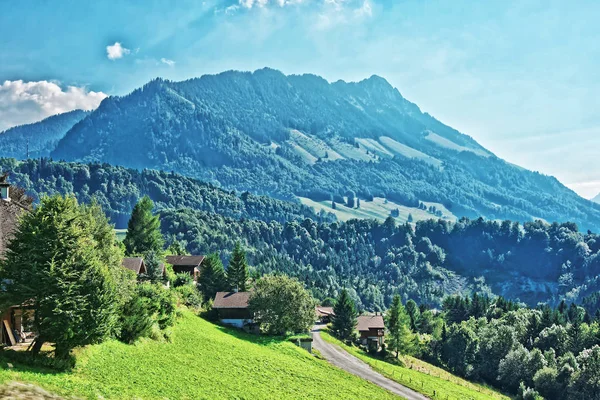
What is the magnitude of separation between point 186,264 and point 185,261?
137cm

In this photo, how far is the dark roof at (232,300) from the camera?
8944 cm

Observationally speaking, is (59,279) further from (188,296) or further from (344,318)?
(344,318)

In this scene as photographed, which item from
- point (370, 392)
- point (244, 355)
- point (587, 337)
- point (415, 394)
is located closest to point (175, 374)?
point (244, 355)

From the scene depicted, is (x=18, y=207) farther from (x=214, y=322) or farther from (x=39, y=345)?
(x=214, y=322)

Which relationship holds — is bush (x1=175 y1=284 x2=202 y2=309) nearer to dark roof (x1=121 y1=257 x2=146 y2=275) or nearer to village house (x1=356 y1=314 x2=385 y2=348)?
dark roof (x1=121 y1=257 x2=146 y2=275)

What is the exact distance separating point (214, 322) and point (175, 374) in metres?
45.3

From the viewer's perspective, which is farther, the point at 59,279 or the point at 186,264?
the point at 186,264

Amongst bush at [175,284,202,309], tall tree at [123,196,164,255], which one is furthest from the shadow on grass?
tall tree at [123,196,164,255]

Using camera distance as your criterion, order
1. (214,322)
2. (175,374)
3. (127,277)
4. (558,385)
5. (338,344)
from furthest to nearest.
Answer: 1. (558,385)
2. (338,344)
3. (214,322)
4. (127,277)
5. (175,374)

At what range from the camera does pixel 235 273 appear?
104688 mm

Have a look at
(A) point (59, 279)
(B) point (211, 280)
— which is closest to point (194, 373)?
(A) point (59, 279)

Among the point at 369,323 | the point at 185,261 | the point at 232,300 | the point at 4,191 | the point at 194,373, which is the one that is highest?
the point at 4,191

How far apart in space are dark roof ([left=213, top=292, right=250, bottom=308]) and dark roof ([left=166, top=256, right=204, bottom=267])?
21.0 m

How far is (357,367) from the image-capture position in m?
80.2
